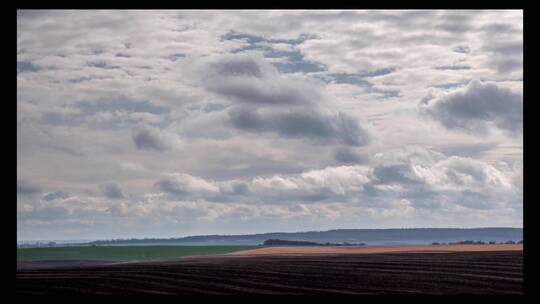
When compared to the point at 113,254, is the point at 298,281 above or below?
above

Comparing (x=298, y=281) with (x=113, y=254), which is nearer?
(x=298, y=281)

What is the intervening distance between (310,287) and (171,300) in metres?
10.4

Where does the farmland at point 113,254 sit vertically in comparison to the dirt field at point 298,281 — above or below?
below

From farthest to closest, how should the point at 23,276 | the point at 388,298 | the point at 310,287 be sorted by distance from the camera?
the point at 23,276
the point at 310,287
the point at 388,298

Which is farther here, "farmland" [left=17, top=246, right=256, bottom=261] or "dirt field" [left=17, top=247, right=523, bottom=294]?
"farmland" [left=17, top=246, right=256, bottom=261]

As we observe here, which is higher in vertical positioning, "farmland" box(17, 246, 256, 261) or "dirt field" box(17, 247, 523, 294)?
"dirt field" box(17, 247, 523, 294)

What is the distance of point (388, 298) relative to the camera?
25594 mm

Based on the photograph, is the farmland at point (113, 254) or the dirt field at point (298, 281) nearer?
the dirt field at point (298, 281)
